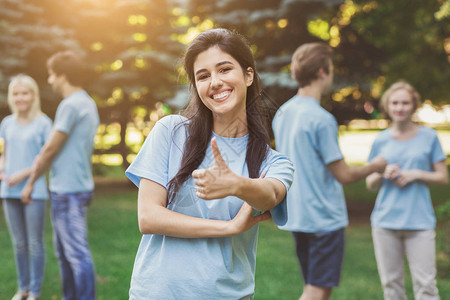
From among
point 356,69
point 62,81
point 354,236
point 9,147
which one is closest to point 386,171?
point 62,81

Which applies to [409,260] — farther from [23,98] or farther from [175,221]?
[23,98]

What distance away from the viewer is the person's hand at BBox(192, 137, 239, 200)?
161 cm

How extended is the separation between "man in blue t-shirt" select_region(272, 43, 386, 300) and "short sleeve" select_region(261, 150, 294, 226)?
1.76 m

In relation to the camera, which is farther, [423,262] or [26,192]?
[26,192]

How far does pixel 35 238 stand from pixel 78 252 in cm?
72

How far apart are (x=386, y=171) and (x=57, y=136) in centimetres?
271

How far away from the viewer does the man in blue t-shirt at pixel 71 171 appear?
4.53m

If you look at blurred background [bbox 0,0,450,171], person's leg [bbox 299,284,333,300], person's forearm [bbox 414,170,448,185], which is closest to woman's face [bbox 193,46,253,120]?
person's leg [bbox 299,284,333,300]

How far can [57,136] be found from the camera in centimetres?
450

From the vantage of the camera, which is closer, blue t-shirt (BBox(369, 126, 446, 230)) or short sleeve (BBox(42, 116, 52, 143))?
blue t-shirt (BBox(369, 126, 446, 230))

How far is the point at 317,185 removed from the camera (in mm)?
3863

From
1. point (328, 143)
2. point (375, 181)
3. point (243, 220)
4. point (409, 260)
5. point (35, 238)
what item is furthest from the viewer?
point (35, 238)

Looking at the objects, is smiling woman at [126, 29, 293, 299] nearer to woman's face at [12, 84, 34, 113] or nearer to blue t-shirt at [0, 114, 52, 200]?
blue t-shirt at [0, 114, 52, 200]

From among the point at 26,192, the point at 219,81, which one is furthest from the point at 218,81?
the point at 26,192
